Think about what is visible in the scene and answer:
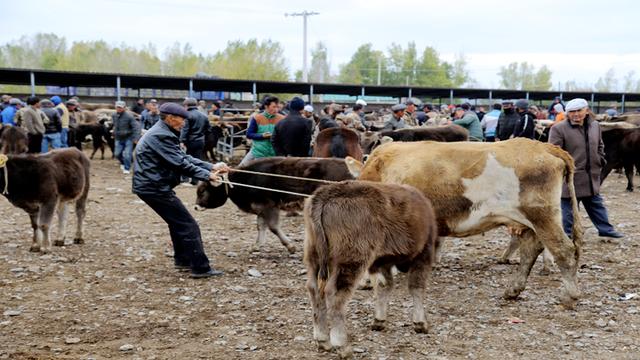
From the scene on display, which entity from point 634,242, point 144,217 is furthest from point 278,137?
point 634,242

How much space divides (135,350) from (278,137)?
602 cm

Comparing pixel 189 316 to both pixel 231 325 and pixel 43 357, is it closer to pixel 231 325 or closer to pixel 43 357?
pixel 231 325

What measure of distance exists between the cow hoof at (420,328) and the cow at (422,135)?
327 inches

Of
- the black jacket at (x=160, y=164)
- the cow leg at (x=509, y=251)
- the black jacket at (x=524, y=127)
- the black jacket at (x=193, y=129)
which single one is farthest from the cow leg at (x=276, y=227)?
the black jacket at (x=524, y=127)

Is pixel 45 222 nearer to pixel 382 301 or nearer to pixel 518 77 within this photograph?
pixel 382 301

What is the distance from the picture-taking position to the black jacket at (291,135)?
10773 mm

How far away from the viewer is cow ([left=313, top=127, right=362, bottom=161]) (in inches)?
456

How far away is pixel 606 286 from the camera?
23.8 feet

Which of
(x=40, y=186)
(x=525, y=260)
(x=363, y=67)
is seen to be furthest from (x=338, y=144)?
(x=363, y=67)

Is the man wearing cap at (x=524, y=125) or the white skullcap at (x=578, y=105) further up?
the white skullcap at (x=578, y=105)

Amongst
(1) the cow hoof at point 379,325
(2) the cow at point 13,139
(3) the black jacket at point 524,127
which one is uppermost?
(3) the black jacket at point 524,127

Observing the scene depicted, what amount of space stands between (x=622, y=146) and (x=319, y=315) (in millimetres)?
11623

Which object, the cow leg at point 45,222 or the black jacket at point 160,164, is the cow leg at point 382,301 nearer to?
the black jacket at point 160,164

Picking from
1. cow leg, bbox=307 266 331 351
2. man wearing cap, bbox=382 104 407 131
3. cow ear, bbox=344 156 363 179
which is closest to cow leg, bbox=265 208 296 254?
cow ear, bbox=344 156 363 179
